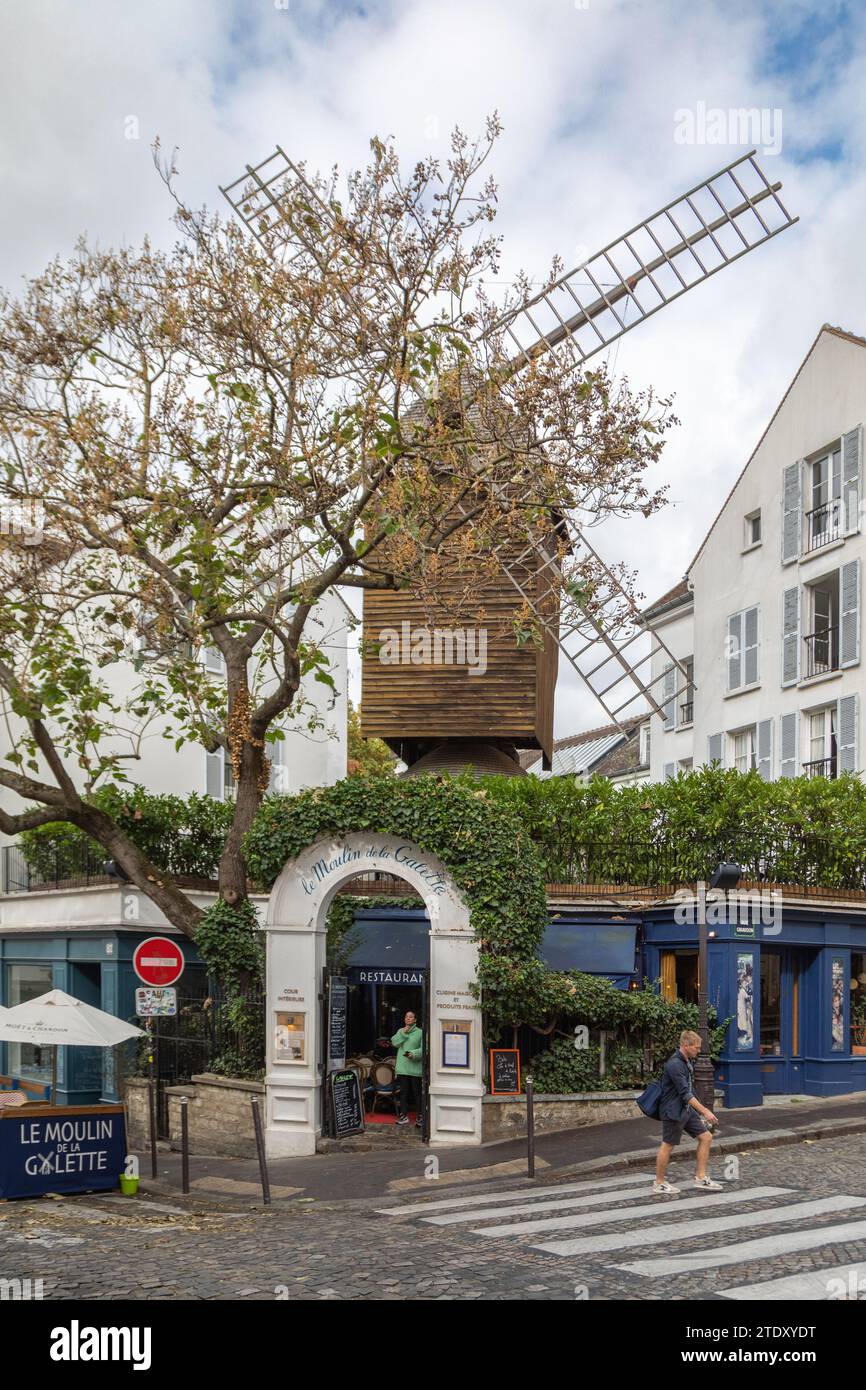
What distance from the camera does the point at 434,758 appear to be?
82.1 feet

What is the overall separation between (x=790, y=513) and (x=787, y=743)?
5.08m

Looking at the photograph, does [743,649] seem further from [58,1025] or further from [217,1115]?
[58,1025]

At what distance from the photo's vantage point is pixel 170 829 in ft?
86.6

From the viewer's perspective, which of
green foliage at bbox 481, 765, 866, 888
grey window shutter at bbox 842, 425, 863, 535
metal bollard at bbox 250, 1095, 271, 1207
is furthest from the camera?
grey window shutter at bbox 842, 425, 863, 535

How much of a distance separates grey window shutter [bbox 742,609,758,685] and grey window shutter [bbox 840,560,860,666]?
12.5 ft

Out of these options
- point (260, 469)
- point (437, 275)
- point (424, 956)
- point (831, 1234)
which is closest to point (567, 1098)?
point (424, 956)

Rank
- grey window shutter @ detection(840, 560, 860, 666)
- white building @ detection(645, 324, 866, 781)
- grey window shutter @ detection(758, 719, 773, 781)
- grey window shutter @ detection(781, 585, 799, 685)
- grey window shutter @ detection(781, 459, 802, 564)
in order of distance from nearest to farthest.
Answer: grey window shutter @ detection(840, 560, 860, 666)
white building @ detection(645, 324, 866, 781)
grey window shutter @ detection(781, 585, 799, 685)
grey window shutter @ detection(781, 459, 802, 564)
grey window shutter @ detection(758, 719, 773, 781)

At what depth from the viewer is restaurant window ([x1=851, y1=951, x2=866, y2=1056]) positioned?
2261 centimetres

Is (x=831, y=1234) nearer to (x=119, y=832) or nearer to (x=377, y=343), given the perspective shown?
(x=377, y=343)

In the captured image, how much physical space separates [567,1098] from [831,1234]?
7420mm

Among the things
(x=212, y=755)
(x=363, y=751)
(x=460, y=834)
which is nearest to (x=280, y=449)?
(x=460, y=834)

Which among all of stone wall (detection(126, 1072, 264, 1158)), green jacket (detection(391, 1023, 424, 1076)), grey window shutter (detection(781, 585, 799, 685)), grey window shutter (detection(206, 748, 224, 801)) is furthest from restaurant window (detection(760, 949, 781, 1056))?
grey window shutter (detection(206, 748, 224, 801))

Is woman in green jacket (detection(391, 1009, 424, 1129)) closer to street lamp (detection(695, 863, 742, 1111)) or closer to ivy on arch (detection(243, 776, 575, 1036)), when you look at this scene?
ivy on arch (detection(243, 776, 575, 1036))

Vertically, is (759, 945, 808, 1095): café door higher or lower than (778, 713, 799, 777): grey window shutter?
lower
